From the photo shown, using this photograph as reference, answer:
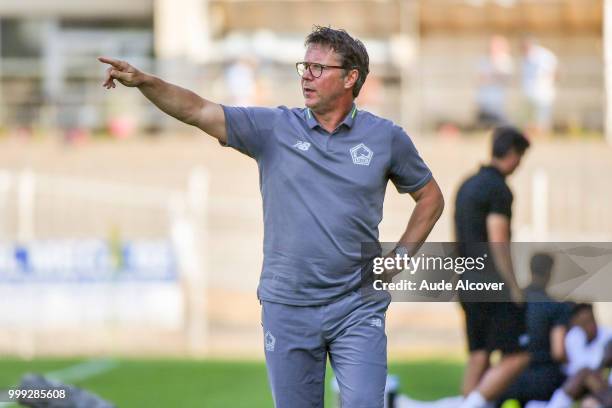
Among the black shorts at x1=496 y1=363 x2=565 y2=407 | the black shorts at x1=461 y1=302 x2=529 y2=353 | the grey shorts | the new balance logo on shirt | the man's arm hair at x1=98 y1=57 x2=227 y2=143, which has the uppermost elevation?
the man's arm hair at x1=98 y1=57 x2=227 y2=143

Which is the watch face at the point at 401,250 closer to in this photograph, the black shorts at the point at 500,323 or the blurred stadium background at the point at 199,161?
the black shorts at the point at 500,323

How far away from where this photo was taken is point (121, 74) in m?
5.55

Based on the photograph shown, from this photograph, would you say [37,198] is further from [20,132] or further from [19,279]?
[20,132]

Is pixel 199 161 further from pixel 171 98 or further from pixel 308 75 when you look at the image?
pixel 171 98

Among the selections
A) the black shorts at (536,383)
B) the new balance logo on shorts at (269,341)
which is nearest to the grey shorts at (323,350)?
the new balance logo on shorts at (269,341)

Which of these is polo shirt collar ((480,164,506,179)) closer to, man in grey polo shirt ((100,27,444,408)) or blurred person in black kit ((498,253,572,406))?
blurred person in black kit ((498,253,572,406))

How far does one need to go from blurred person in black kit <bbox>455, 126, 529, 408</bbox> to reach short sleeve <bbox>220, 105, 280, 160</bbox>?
9.36 ft

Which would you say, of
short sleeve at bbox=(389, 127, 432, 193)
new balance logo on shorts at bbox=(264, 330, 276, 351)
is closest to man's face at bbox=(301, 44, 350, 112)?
short sleeve at bbox=(389, 127, 432, 193)

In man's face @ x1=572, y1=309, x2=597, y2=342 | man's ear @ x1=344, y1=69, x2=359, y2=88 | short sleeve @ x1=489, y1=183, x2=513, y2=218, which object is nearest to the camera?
man's ear @ x1=344, y1=69, x2=359, y2=88

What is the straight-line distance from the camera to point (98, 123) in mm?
23422

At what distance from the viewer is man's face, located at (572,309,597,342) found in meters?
8.64

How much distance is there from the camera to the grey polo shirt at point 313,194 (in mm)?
5781

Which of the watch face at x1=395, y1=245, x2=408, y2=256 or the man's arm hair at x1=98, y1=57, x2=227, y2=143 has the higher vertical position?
the man's arm hair at x1=98, y1=57, x2=227, y2=143

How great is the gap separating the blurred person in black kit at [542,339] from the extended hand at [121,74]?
12.4ft
